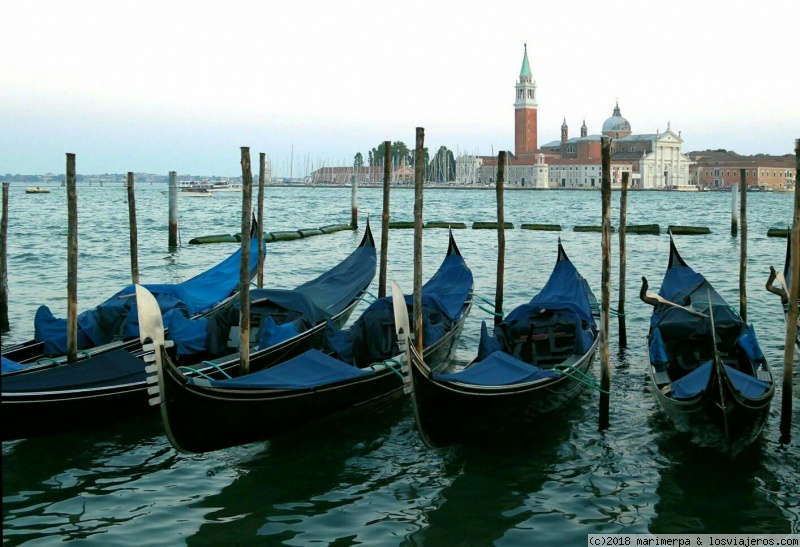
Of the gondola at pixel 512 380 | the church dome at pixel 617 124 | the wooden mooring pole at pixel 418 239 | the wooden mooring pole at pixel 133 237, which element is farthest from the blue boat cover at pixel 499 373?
the church dome at pixel 617 124

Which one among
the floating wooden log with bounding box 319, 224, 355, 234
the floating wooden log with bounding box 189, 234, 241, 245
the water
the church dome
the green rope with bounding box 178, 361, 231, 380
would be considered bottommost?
the water

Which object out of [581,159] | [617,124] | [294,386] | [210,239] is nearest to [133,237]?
[294,386]

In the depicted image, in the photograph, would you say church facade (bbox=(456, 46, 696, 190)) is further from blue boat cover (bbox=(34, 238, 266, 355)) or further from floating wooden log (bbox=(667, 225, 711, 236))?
blue boat cover (bbox=(34, 238, 266, 355))

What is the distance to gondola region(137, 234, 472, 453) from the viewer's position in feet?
12.7

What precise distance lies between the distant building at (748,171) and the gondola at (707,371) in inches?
2617

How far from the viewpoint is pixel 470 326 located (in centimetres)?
805

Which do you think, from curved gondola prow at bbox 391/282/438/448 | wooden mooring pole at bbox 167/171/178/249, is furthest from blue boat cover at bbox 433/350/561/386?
wooden mooring pole at bbox 167/171/178/249

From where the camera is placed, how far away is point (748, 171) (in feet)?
226

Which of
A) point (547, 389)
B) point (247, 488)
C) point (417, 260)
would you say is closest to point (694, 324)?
point (547, 389)

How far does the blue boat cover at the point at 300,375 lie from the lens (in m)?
4.21

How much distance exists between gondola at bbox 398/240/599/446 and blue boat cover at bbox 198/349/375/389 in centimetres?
51

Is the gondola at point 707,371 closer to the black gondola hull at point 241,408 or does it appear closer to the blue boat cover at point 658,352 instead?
the blue boat cover at point 658,352

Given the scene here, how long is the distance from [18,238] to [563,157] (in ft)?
199

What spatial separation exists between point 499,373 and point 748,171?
70.3 metres
